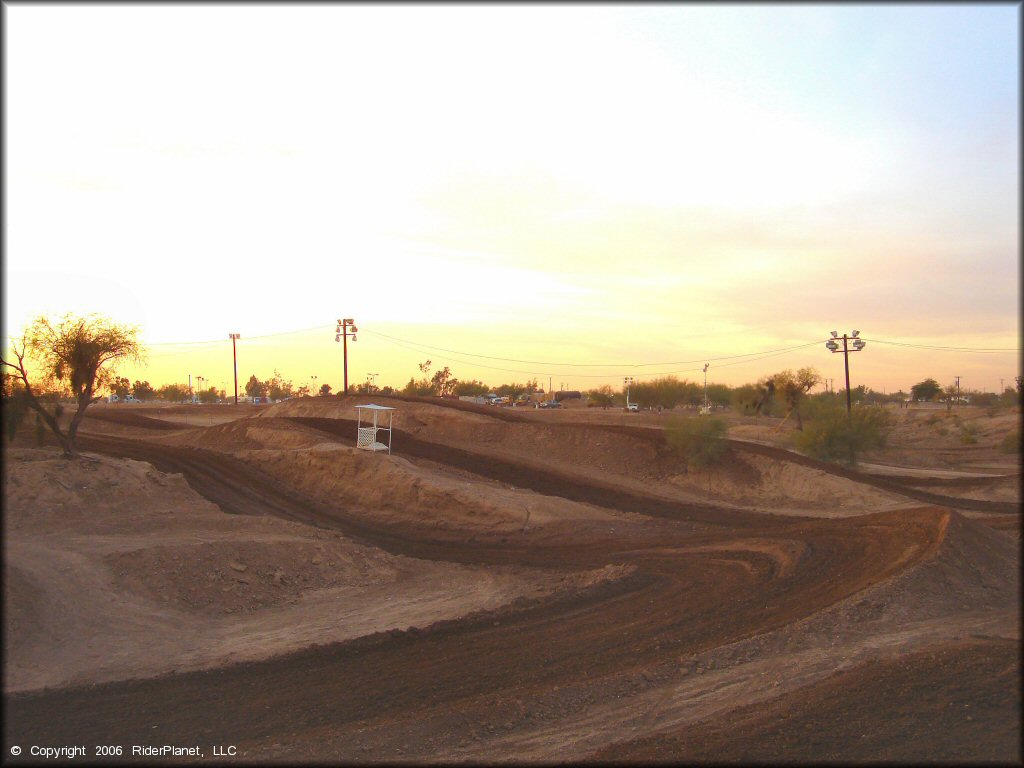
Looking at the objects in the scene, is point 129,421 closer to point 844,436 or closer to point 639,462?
point 639,462

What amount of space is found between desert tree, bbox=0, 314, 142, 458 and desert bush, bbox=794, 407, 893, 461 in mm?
36044

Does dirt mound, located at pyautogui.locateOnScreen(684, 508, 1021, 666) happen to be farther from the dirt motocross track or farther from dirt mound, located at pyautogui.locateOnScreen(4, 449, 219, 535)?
dirt mound, located at pyautogui.locateOnScreen(4, 449, 219, 535)

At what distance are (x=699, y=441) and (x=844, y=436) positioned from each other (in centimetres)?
998

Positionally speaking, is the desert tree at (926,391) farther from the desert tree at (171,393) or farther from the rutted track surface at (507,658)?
the desert tree at (171,393)

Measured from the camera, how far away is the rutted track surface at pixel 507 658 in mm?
9812

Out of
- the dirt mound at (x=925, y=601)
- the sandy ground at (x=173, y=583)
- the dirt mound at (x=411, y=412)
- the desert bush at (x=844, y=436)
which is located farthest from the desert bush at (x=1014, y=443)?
the dirt mound at (x=411, y=412)

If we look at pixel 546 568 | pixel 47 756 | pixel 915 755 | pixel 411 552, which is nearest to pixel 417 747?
pixel 47 756

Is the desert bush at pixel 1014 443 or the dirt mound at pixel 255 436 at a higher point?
the desert bush at pixel 1014 443

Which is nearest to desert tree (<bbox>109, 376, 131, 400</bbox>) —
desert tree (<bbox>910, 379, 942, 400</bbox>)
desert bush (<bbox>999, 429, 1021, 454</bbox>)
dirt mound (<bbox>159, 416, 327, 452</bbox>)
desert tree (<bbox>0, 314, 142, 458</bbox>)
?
desert tree (<bbox>0, 314, 142, 458</bbox>)

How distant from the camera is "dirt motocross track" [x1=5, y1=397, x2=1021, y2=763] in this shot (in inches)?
352

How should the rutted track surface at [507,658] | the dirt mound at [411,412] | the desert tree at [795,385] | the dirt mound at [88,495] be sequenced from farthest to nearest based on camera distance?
1. the desert tree at [795,385]
2. the dirt mound at [411,412]
3. the dirt mound at [88,495]
4. the rutted track surface at [507,658]

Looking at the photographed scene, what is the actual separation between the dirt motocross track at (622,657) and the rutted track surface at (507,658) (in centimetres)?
5

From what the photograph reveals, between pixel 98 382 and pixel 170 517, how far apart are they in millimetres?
9091

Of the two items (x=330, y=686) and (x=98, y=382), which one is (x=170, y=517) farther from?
(x=330, y=686)
